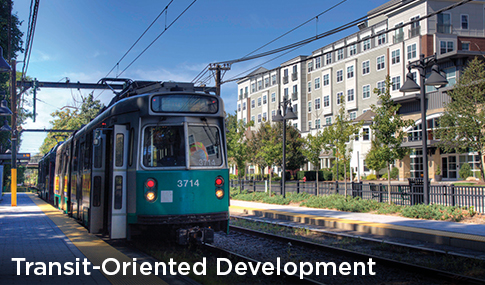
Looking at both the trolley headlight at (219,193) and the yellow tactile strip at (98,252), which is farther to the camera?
the trolley headlight at (219,193)

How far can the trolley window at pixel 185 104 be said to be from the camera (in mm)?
8539

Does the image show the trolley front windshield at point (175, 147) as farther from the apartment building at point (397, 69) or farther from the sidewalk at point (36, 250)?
the apartment building at point (397, 69)

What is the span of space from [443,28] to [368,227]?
43.5 metres

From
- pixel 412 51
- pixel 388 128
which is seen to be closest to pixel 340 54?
pixel 412 51

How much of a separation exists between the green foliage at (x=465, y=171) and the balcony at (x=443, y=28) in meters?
16.6

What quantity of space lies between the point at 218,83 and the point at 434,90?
29.2 metres

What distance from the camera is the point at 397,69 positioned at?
49844 millimetres

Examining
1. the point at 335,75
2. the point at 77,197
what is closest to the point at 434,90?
the point at 335,75

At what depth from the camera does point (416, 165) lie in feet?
155

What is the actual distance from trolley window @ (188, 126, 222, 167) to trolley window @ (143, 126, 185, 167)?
0.22 meters

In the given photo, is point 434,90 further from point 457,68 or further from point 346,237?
point 346,237

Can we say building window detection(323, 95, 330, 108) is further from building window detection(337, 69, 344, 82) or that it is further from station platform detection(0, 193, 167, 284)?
station platform detection(0, 193, 167, 284)

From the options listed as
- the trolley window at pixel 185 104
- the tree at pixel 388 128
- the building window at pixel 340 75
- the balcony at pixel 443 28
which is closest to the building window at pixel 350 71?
the building window at pixel 340 75

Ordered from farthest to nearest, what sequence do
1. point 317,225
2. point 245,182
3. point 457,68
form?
1. point 457,68
2. point 245,182
3. point 317,225
